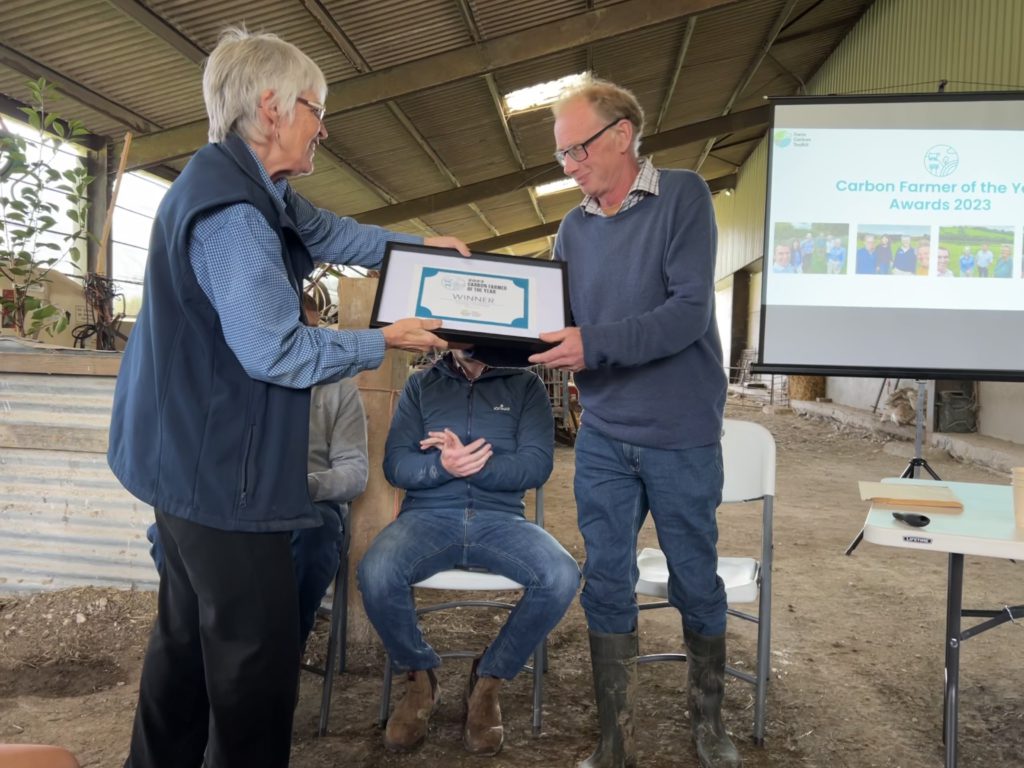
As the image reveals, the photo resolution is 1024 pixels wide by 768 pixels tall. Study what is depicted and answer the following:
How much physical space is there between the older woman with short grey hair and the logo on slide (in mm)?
2211

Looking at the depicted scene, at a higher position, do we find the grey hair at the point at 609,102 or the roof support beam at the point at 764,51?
the roof support beam at the point at 764,51

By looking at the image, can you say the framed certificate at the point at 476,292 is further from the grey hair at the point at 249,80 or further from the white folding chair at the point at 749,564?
the white folding chair at the point at 749,564

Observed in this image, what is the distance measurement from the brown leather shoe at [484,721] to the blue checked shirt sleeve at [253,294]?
122 centimetres

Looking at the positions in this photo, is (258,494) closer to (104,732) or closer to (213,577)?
(213,577)

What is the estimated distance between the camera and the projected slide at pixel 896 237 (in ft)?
8.95

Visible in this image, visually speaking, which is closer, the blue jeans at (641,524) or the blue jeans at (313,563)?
the blue jeans at (641,524)

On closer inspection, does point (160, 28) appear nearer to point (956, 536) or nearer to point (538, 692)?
point (538, 692)

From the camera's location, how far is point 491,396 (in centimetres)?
255

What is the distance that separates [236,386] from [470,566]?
3.66 feet

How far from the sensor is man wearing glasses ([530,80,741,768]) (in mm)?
1989

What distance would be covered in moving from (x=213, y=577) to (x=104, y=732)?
1.25 metres

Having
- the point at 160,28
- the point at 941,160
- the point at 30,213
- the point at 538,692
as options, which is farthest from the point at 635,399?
the point at 160,28

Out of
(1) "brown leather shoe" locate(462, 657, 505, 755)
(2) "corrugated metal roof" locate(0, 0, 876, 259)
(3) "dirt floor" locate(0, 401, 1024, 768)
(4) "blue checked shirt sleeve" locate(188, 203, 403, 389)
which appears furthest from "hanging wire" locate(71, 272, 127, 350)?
(2) "corrugated metal roof" locate(0, 0, 876, 259)

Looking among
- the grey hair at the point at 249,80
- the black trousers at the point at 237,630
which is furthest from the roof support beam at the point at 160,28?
the black trousers at the point at 237,630
